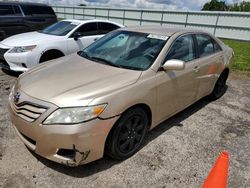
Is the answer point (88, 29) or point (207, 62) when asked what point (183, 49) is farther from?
point (88, 29)

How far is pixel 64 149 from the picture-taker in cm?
256

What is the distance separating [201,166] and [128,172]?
3.15ft

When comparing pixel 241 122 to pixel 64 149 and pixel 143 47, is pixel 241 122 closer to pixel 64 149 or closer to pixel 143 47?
pixel 143 47

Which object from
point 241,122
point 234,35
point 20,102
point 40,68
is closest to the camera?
point 20,102

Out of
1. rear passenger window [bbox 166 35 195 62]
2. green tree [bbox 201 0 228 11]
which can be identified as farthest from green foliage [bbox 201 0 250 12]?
rear passenger window [bbox 166 35 195 62]

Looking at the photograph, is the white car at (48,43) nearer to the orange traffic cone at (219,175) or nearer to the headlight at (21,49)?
the headlight at (21,49)

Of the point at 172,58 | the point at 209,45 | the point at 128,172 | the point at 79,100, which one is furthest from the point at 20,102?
A: the point at 209,45

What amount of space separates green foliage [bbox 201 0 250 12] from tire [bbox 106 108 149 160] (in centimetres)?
4305

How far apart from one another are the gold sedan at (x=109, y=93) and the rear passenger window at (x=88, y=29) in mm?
2854

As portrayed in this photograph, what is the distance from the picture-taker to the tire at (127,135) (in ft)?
9.21

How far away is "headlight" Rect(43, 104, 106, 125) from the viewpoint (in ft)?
8.08

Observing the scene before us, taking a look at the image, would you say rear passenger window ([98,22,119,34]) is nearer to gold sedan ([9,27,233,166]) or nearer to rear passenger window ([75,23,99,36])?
rear passenger window ([75,23,99,36])

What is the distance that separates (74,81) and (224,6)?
2334 inches

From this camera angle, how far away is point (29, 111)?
2650mm
